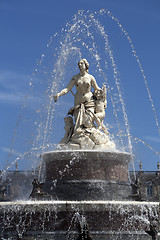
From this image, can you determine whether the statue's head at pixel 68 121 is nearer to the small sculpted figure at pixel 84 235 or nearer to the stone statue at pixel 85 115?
the stone statue at pixel 85 115

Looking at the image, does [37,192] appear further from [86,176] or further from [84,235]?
[84,235]

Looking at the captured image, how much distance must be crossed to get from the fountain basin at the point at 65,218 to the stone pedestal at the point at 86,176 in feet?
4.34

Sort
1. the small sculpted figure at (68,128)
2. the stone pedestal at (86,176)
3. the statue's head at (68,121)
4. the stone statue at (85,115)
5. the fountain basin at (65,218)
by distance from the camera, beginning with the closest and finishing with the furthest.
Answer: the fountain basin at (65,218) < the stone pedestal at (86,176) < the stone statue at (85,115) < the small sculpted figure at (68,128) < the statue's head at (68,121)

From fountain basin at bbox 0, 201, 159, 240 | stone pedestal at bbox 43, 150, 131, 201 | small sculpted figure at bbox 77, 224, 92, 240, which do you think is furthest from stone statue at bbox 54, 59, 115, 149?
small sculpted figure at bbox 77, 224, 92, 240

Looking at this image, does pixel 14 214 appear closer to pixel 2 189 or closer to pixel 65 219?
pixel 65 219

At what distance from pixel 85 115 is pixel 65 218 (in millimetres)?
4400

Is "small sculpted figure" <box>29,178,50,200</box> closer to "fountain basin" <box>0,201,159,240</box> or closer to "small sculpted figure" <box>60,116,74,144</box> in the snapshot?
"fountain basin" <box>0,201,159,240</box>

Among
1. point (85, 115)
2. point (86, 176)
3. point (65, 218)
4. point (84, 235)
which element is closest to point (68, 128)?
point (85, 115)

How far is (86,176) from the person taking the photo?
14.0m

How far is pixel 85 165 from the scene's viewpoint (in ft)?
46.3

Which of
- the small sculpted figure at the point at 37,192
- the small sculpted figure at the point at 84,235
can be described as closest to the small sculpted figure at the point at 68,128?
the small sculpted figure at the point at 37,192

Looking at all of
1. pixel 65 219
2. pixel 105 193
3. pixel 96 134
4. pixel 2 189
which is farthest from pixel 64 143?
pixel 2 189

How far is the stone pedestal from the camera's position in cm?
1380

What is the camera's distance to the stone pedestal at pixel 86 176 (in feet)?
45.3
